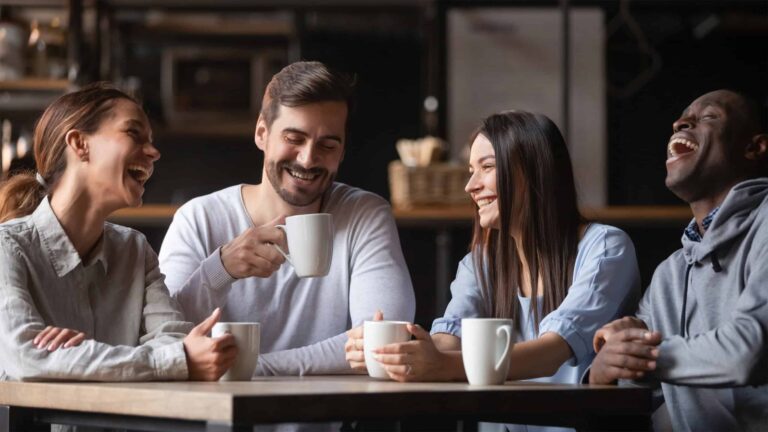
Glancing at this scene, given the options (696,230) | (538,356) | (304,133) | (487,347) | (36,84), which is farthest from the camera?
(36,84)

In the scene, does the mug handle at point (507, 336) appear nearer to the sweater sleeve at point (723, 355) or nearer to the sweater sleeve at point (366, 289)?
the sweater sleeve at point (723, 355)

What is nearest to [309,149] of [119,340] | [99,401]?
[119,340]

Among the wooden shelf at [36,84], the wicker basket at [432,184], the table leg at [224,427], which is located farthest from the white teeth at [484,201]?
the wooden shelf at [36,84]

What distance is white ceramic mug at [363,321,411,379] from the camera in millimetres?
1730

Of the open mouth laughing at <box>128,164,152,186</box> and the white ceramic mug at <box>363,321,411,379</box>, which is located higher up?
the open mouth laughing at <box>128,164,152,186</box>

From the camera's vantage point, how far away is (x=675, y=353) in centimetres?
176

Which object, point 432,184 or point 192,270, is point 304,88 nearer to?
point 192,270

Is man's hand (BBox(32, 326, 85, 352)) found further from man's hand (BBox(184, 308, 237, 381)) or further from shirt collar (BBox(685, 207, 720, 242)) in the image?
shirt collar (BBox(685, 207, 720, 242))

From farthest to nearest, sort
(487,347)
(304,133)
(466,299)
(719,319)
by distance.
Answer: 1. (304,133)
2. (466,299)
3. (719,319)
4. (487,347)

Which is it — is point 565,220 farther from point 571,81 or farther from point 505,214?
point 571,81

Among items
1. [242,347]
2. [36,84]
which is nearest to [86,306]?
[242,347]

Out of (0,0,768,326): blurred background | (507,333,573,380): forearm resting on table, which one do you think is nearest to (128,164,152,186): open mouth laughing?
(507,333,573,380): forearm resting on table

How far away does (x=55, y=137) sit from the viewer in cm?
199

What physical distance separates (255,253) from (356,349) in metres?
0.31
